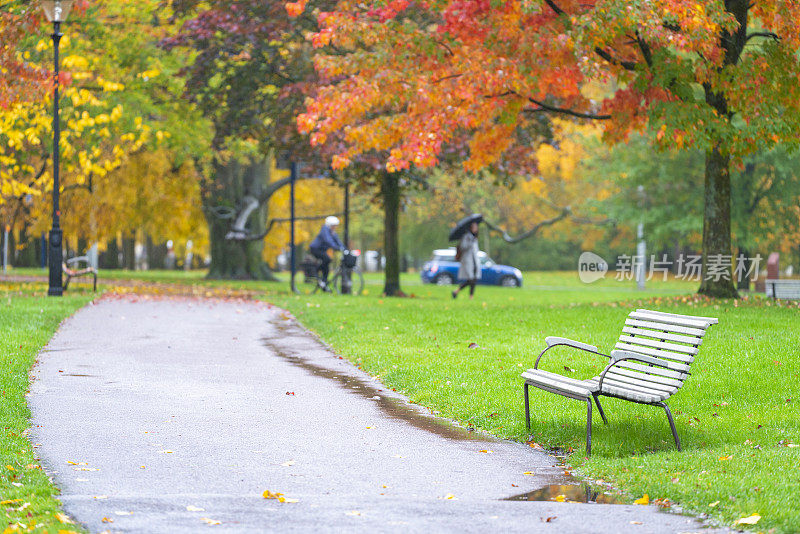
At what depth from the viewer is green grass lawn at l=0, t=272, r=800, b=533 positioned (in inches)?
261

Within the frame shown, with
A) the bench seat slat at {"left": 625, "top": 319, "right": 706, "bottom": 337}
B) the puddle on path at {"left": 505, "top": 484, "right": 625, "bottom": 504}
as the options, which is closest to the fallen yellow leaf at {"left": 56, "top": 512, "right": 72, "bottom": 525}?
the puddle on path at {"left": 505, "top": 484, "right": 625, "bottom": 504}

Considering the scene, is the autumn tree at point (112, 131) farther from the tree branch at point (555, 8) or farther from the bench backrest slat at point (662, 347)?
the bench backrest slat at point (662, 347)

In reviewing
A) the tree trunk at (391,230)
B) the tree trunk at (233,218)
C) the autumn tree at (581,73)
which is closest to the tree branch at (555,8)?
the autumn tree at (581,73)

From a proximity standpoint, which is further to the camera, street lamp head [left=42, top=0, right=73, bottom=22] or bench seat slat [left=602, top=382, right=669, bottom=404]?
street lamp head [left=42, top=0, right=73, bottom=22]

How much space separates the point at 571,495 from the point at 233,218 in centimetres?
3067

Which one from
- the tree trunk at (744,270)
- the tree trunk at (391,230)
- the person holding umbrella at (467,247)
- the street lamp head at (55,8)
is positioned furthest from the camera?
the tree trunk at (744,270)

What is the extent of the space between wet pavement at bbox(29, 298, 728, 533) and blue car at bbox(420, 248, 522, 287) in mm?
31258

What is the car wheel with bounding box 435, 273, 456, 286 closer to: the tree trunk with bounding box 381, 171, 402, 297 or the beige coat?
the tree trunk with bounding box 381, 171, 402, 297

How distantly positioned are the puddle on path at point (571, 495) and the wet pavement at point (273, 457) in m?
0.02

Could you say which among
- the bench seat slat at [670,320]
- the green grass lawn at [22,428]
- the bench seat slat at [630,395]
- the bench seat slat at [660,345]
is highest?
the bench seat slat at [670,320]

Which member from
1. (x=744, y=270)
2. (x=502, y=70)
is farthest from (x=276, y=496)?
(x=744, y=270)

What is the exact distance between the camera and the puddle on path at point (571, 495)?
6.35m

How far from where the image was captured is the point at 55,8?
66.9ft

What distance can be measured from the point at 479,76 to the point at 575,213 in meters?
46.4
